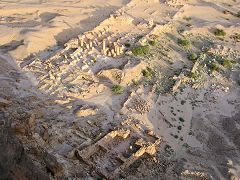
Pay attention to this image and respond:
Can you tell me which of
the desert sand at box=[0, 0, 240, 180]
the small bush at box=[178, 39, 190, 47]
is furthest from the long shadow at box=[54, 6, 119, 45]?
the small bush at box=[178, 39, 190, 47]

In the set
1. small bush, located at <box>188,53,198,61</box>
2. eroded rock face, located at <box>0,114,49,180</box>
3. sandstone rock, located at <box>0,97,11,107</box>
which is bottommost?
small bush, located at <box>188,53,198,61</box>

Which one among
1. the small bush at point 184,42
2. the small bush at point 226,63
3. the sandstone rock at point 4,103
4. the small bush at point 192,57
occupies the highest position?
→ the sandstone rock at point 4,103

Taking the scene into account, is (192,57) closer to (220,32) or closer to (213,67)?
(213,67)

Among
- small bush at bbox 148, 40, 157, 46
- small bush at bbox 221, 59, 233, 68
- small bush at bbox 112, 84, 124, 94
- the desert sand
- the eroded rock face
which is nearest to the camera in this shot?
the eroded rock face

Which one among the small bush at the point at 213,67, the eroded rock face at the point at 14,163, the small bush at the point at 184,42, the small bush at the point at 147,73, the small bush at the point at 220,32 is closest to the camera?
the eroded rock face at the point at 14,163

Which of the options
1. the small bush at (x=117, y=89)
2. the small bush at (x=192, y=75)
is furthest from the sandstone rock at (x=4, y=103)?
the small bush at (x=192, y=75)

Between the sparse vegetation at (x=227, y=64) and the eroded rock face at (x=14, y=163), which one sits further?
the sparse vegetation at (x=227, y=64)

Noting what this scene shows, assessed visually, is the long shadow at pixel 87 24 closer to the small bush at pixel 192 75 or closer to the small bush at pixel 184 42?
the small bush at pixel 184 42

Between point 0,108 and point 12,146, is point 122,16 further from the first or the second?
point 12,146

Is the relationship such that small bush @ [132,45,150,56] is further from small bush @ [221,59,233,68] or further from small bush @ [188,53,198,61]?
small bush @ [221,59,233,68]
